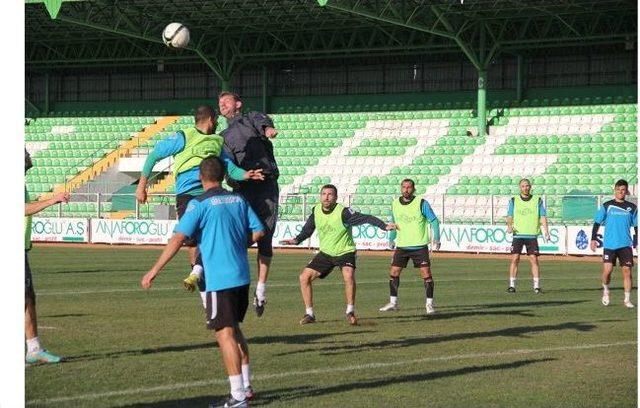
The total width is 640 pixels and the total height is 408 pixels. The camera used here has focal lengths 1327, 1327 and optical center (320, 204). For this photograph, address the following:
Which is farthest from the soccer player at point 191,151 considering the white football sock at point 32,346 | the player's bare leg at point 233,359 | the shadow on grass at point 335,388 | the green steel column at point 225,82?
the green steel column at point 225,82

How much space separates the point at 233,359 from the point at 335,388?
61.6 inches

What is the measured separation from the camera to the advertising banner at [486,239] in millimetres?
37750

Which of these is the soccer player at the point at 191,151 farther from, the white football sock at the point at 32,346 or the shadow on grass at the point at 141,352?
the white football sock at the point at 32,346

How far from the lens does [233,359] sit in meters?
9.63

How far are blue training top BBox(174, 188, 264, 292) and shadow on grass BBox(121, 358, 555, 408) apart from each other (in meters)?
0.92

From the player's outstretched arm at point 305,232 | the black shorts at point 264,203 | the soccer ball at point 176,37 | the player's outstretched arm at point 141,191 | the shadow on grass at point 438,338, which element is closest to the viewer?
the player's outstretched arm at point 141,191

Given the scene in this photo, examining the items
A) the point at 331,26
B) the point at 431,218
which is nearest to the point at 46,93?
the point at 331,26

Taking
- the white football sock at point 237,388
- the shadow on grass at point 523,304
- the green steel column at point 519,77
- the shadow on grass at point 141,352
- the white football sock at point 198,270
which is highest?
the green steel column at point 519,77

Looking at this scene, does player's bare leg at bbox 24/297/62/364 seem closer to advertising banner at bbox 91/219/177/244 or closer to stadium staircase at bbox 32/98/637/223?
stadium staircase at bbox 32/98/637/223

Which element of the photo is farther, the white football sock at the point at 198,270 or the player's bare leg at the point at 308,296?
the player's bare leg at the point at 308,296

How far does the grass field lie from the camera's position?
1059 cm

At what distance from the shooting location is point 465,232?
39.4 m

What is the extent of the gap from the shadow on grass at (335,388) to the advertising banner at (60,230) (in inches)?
1336
